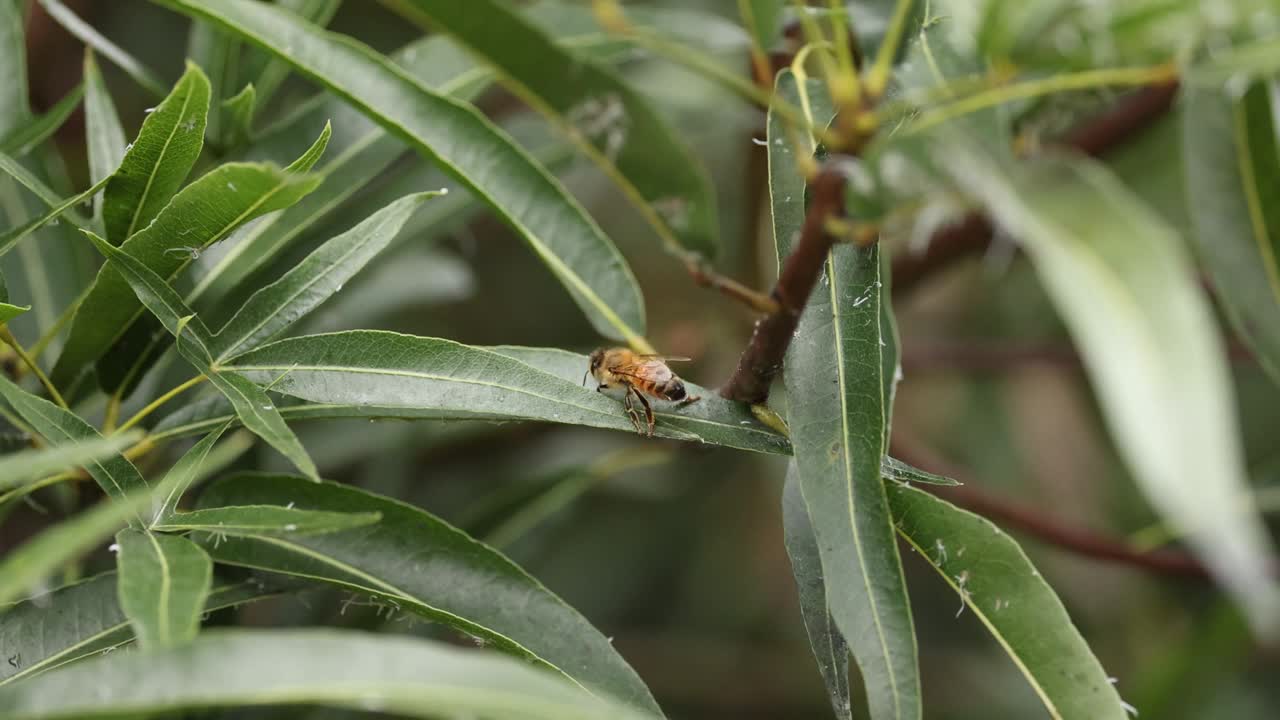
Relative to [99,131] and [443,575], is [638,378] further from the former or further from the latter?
[99,131]

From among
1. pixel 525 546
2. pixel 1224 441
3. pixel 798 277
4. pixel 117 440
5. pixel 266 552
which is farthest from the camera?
pixel 525 546

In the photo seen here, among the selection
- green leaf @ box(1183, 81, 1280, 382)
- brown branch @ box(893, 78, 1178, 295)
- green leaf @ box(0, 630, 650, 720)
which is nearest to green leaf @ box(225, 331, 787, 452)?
green leaf @ box(0, 630, 650, 720)

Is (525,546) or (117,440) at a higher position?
(525,546)

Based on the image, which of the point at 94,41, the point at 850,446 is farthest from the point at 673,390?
the point at 94,41

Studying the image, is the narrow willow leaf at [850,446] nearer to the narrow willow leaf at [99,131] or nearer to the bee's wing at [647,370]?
the bee's wing at [647,370]

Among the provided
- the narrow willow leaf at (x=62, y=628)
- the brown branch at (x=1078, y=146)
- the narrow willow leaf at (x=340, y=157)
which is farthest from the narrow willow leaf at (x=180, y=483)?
the brown branch at (x=1078, y=146)

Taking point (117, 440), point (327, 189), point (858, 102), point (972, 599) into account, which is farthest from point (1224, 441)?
point (327, 189)

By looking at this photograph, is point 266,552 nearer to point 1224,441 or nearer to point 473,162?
point 473,162
